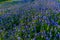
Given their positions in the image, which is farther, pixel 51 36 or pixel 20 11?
pixel 20 11

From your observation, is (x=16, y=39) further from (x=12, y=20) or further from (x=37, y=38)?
(x=12, y=20)

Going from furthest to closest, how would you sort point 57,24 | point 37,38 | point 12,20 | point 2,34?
point 12,20 → point 57,24 → point 2,34 → point 37,38

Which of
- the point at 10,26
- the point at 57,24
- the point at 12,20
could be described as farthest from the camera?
the point at 12,20

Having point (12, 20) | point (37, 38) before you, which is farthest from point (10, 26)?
point (37, 38)

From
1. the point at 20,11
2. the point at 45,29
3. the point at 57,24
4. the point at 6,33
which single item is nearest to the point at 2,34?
the point at 6,33

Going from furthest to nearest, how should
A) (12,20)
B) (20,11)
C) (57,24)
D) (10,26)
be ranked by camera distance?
(20,11)
(12,20)
(10,26)
(57,24)

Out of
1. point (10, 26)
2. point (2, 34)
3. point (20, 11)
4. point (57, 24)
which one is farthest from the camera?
point (20, 11)

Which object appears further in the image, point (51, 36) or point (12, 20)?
point (12, 20)

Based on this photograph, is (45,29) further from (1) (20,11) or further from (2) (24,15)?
(1) (20,11)
